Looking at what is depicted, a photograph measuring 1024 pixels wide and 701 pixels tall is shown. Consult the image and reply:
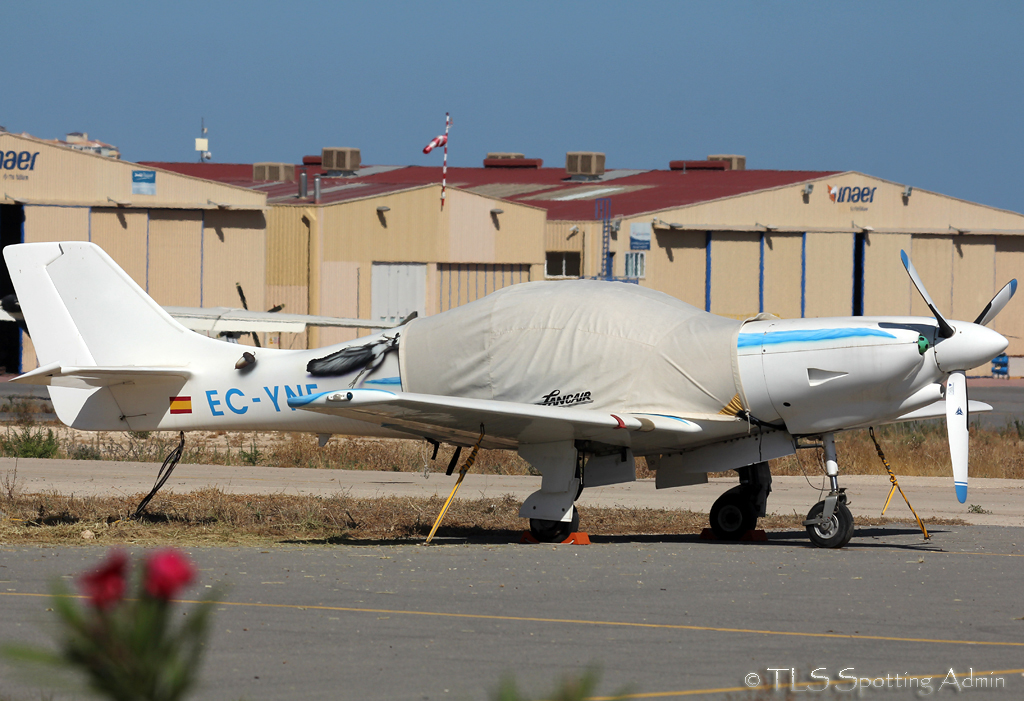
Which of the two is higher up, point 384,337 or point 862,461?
point 384,337

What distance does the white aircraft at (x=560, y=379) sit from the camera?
10688 millimetres

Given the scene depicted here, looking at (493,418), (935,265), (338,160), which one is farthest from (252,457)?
(338,160)

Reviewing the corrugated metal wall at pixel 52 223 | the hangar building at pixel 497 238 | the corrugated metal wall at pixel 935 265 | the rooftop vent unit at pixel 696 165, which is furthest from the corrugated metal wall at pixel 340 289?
the rooftop vent unit at pixel 696 165

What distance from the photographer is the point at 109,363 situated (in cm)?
1271

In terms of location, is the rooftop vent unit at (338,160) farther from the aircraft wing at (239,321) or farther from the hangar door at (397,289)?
the aircraft wing at (239,321)

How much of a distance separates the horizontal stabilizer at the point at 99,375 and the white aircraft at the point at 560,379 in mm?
25

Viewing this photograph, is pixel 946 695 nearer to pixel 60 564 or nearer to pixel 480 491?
pixel 60 564

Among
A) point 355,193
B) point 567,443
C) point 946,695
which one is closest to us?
point 946,695

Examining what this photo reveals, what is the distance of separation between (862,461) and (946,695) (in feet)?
51.1

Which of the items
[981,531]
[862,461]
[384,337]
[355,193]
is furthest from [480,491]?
[355,193]

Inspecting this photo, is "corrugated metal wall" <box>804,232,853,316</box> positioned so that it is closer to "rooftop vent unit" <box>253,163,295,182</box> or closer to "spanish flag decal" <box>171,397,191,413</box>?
"rooftop vent unit" <box>253,163,295,182</box>

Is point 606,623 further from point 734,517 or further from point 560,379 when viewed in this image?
point 734,517

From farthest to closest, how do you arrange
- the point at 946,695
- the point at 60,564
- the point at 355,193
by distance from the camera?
the point at 355,193
the point at 60,564
the point at 946,695

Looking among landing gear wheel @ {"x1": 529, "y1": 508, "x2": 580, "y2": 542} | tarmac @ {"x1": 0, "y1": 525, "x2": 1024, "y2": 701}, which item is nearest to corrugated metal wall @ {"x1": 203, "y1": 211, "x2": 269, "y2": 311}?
landing gear wheel @ {"x1": 529, "y1": 508, "x2": 580, "y2": 542}
